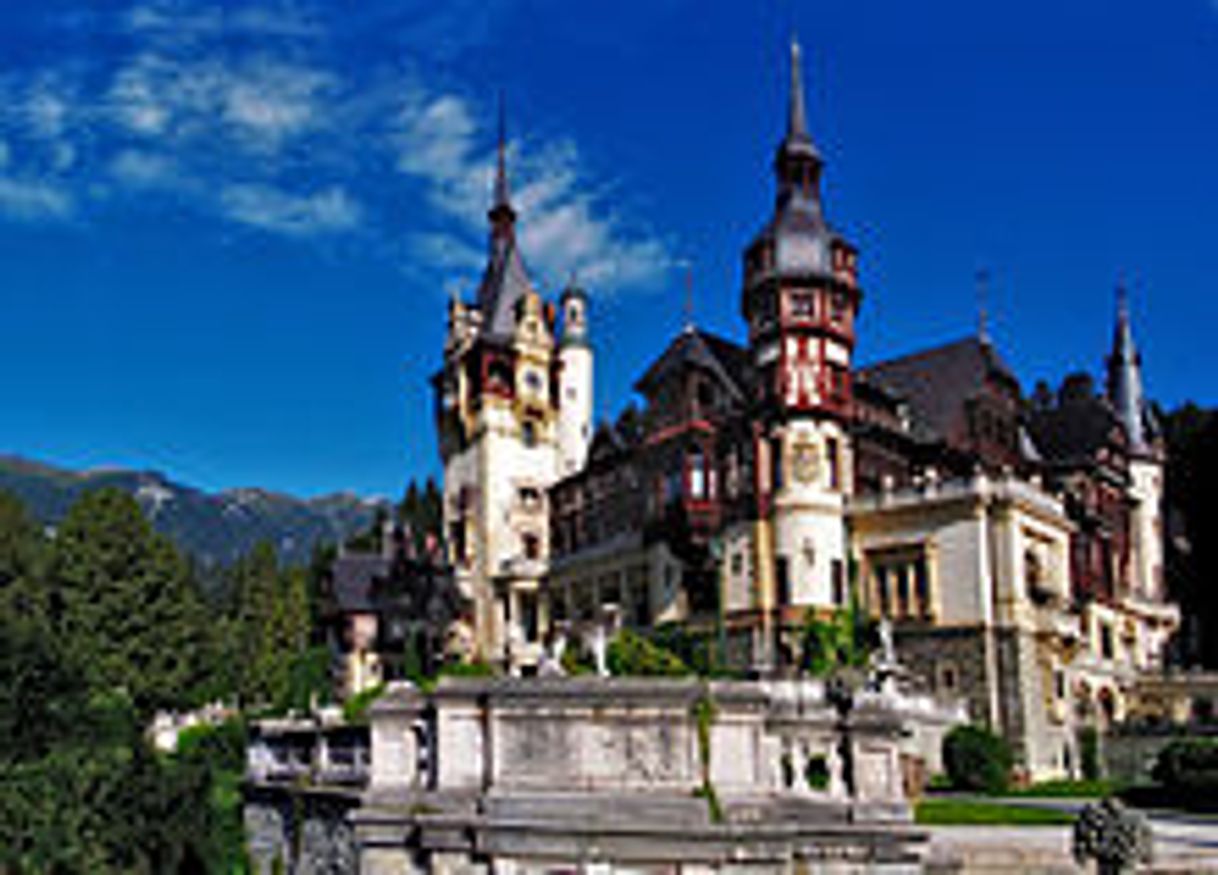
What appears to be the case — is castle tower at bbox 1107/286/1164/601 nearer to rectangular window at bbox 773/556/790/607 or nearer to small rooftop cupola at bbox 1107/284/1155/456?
small rooftop cupola at bbox 1107/284/1155/456

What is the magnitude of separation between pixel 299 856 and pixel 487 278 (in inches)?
2203

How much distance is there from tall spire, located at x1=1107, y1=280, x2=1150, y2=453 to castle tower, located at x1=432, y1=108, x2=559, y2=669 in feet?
97.0

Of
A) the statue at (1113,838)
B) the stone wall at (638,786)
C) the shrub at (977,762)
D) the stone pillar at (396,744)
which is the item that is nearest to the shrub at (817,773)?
the stone wall at (638,786)

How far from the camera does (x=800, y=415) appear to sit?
47250mm

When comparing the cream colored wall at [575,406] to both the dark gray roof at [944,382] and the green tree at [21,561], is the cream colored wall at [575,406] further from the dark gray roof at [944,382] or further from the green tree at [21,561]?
the green tree at [21,561]

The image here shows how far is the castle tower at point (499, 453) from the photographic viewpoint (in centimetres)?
6544

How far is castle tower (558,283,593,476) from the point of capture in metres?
70.6

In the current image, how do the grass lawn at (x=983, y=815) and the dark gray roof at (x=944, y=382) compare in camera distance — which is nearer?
the grass lawn at (x=983, y=815)

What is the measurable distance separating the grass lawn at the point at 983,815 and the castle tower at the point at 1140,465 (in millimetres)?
35577

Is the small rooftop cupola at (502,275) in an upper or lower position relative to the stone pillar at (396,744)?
upper

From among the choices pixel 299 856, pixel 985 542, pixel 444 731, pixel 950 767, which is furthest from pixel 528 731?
Result: pixel 985 542

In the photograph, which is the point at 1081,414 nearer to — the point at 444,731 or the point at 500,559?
the point at 500,559

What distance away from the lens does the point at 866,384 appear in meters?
50.7

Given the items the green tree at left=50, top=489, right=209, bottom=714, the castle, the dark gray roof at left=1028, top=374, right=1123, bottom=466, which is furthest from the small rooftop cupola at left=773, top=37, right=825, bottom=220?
the green tree at left=50, top=489, right=209, bottom=714
